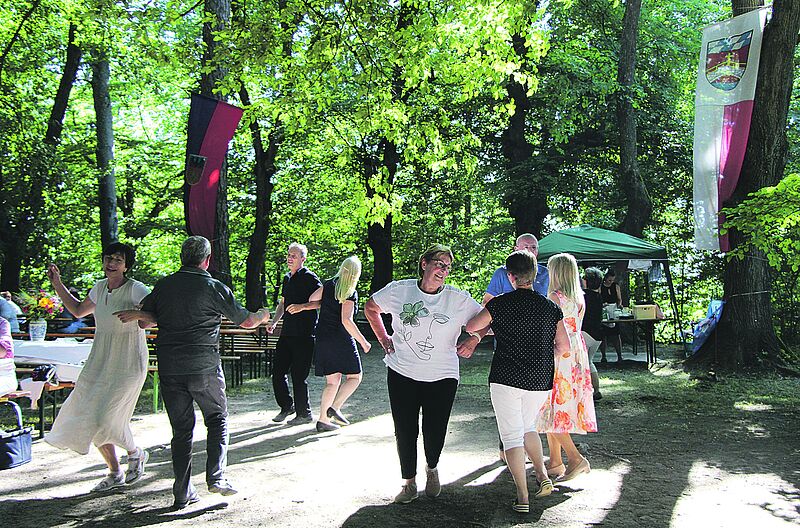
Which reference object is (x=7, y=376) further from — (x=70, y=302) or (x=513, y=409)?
(x=513, y=409)

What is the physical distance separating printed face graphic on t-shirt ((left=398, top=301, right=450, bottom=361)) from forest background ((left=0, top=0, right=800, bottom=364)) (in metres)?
5.47

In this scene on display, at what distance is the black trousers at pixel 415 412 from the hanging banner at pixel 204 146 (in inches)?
198

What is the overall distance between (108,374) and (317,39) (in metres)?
5.95

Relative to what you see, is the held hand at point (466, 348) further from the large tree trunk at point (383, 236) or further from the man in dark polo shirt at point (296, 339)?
the large tree trunk at point (383, 236)

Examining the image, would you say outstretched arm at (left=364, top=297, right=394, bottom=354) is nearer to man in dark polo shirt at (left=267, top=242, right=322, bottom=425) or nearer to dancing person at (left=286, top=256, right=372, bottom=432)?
dancing person at (left=286, top=256, right=372, bottom=432)

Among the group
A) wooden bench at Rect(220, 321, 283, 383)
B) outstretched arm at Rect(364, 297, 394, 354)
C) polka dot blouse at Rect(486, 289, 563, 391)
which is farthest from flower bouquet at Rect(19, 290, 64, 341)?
polka dot blouse at Rect(486, 289, 563, 391)

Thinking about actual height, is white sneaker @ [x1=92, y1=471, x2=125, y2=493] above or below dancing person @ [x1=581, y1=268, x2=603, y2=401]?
below

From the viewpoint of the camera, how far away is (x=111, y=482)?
20.2 ft

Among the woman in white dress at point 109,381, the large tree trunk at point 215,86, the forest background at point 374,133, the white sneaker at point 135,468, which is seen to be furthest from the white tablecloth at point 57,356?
the forest background at point 374,133

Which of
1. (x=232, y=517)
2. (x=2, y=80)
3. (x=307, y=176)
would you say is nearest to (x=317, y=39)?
(x=232, y=517)

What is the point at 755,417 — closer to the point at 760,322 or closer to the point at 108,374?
the point at 760,322

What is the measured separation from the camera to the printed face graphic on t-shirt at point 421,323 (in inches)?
226

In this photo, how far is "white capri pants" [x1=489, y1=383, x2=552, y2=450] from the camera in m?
5.55

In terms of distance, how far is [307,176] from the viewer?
28094 millimetres
